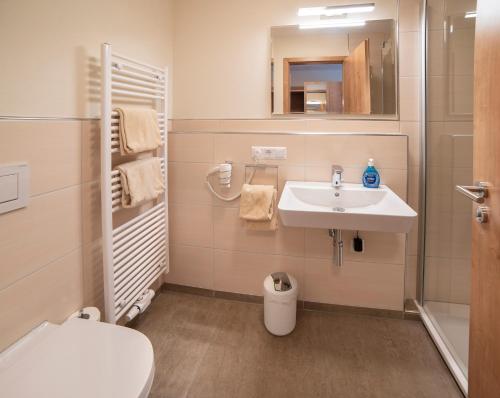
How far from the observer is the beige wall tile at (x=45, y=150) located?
1.06 metres

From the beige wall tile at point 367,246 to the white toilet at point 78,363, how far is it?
1.23 meters

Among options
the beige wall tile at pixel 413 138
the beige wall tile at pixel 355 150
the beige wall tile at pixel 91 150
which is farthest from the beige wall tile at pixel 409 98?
the beige wall tile at pixel 91 150

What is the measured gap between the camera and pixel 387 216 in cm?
138

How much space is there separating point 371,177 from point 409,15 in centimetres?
100

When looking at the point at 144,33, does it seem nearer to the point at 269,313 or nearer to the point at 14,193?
the point at 14,193

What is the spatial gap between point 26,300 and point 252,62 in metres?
1.79

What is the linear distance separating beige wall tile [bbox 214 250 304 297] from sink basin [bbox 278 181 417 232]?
1.57 ft

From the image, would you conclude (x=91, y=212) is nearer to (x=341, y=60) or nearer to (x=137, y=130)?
(x=137, y=130)

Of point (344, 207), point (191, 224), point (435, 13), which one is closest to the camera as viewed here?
point (435, 13)

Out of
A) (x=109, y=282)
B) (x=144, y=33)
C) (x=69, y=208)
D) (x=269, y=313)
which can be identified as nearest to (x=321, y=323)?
(x=269, y=313)

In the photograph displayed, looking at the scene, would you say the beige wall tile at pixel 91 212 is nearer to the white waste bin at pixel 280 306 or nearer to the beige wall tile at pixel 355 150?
the white waste bin at pixel 280 306

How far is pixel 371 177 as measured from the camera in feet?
6.00

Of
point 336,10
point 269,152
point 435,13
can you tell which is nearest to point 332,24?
point 336,10

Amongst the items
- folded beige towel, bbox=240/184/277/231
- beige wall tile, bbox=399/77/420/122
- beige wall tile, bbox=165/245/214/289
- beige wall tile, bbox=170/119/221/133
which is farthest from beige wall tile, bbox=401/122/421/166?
beige wall tile, bbox=165/245/214/289
